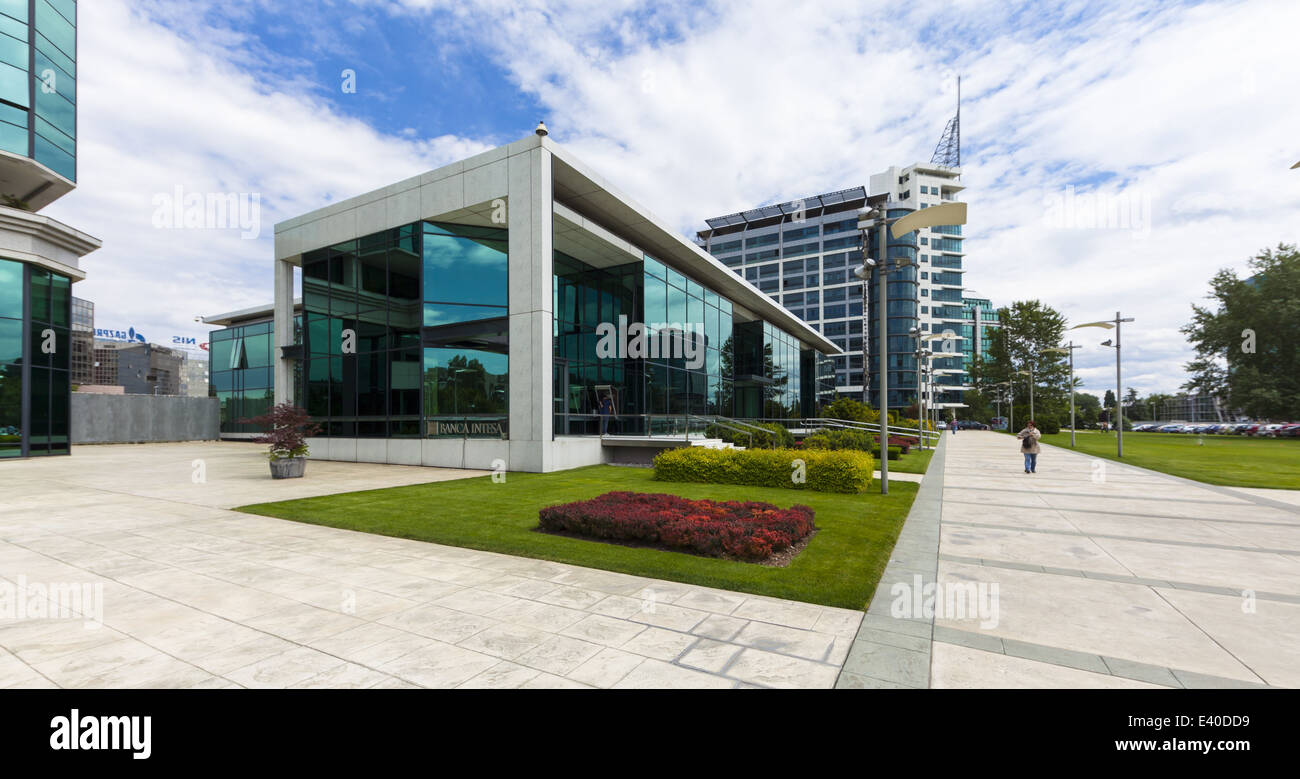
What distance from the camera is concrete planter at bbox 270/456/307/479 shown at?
1559 cm

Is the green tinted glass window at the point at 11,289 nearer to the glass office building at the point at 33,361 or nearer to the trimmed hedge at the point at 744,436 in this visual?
the glass office building at the point at 33,361

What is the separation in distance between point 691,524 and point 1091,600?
449cm

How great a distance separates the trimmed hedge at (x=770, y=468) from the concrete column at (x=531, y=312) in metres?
4.34

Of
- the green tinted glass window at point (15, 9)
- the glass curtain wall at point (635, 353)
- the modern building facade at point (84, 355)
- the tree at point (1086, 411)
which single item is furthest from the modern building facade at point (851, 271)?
the modern building facade at point (84, 355)

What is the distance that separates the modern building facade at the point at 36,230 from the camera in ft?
75.3

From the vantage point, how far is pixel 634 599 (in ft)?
17.5

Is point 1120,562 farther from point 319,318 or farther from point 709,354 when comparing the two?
point 319,318

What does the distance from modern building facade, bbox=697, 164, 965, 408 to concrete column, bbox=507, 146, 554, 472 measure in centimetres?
8370

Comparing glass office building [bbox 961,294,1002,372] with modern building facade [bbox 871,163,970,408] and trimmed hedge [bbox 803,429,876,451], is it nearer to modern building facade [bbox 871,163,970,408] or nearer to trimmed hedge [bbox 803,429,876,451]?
modern building facade [bbox 871,163,970,408]

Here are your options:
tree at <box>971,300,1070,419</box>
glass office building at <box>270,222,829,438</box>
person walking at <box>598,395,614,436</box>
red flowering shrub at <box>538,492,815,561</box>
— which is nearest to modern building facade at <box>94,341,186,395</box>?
glass office building at <box>270,222,829,438</box>

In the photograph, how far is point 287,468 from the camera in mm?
15750

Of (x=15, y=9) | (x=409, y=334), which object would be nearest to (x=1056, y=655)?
(x=409, y=334)

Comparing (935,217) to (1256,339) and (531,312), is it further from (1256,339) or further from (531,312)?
(1256,339)

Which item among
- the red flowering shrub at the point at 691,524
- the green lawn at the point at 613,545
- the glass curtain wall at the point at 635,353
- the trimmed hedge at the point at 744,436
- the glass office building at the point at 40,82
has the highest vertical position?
the glass office building at the point at 40,82
